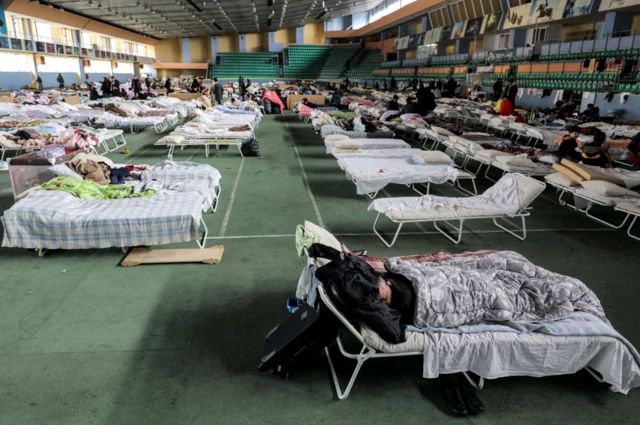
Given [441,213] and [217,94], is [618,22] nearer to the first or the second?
[441,213]

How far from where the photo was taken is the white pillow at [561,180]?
6137 mm

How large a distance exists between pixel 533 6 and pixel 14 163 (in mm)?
16358

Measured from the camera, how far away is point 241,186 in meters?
7.47

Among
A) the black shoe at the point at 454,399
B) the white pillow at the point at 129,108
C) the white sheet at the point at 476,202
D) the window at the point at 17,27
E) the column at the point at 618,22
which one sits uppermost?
the window at the point at 17,27

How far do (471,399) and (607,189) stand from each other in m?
4.20

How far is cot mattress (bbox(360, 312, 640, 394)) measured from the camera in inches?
104

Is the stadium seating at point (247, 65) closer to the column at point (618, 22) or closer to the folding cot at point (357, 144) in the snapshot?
the column at point (618, 22)

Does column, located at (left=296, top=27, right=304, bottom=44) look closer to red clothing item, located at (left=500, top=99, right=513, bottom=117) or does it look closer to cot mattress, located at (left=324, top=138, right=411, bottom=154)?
red clothing item, located at (left=500, top=99, right=513, bottom=117)

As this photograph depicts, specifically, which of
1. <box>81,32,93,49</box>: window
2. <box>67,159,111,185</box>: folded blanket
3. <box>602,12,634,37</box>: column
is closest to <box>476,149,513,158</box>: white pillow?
<box>67,159,111,185</box>: folded blanket

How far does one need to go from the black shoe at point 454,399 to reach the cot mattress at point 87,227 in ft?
9.24

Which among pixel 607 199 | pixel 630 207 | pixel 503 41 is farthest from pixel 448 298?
pixel 503 41

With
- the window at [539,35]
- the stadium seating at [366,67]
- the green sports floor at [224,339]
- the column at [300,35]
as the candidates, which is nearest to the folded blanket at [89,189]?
the green sports floor at [224,339]

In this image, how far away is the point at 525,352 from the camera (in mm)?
2695

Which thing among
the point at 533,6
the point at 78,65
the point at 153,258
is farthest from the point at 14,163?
the point at 78,65
